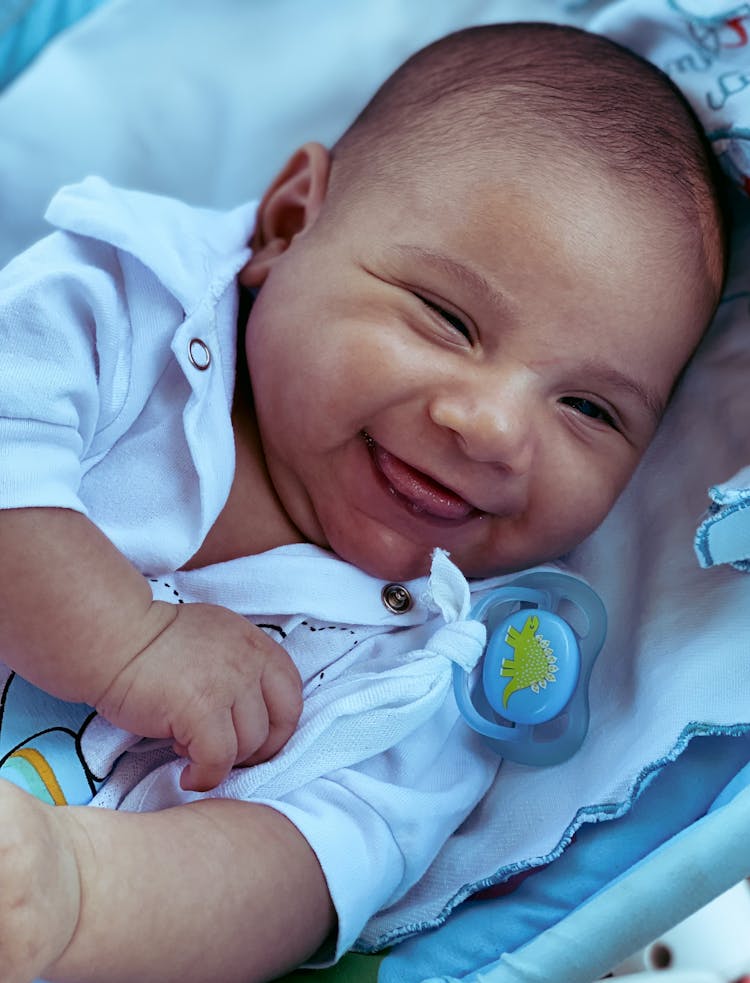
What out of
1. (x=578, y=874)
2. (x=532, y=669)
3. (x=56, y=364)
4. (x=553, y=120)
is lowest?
(x=578, y=874)

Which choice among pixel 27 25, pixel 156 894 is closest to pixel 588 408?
pixel 156 894

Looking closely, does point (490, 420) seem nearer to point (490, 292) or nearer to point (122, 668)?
point (490, 292)

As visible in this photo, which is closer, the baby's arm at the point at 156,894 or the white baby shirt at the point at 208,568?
the baby's arm at the point at 156,894

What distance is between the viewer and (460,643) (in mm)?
1171

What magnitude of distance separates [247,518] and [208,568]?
73 mm

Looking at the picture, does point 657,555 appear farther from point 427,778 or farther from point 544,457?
point 427,778

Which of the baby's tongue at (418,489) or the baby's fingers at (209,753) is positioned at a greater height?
the baby's tongue at (418,489)

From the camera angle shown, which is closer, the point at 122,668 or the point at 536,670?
the point at 122,668

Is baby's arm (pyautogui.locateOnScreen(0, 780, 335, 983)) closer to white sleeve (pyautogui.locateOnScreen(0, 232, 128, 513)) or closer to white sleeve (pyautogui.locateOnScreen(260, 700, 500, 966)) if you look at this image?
white sleeve (pyautogui.locateOnScreen(260, 700, 500, 966))

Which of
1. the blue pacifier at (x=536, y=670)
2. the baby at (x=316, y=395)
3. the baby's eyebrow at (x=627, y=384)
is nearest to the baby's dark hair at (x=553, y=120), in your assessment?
the baby at (x=316, y=395)

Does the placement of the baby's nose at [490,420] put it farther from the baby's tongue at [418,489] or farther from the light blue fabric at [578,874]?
the light blue fabric at [578,874]

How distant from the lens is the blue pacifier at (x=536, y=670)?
118 cm

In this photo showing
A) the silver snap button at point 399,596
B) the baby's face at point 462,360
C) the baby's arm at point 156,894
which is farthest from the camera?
the silver snap button at point 399,596

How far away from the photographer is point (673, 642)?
1223mm
